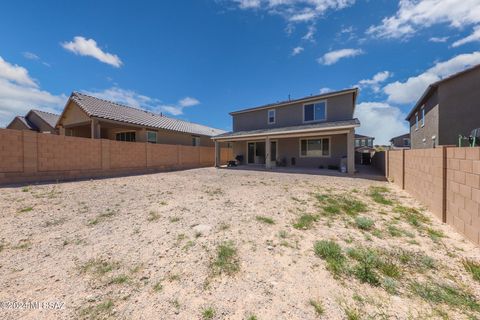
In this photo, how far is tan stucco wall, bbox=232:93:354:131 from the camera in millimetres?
13008

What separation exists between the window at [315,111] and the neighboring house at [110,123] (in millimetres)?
11257

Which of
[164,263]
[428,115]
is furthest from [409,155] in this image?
[428,115]

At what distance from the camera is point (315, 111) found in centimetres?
1420

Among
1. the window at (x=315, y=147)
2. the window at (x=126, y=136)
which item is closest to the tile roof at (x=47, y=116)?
the window at (x=126, y=136)

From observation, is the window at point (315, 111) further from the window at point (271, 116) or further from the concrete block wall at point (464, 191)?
the concrete block wall at point (464, 191)

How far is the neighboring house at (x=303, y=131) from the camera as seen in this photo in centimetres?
1229

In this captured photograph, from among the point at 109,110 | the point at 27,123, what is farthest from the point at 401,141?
the point at 27,123

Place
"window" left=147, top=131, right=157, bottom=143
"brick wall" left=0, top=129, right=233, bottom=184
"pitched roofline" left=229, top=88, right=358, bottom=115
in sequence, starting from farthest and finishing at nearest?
"window" left=147, top=131, right=157, bottom=143
"pitched roofline" left=229, top=88, right=358, bottom=115
"brick wall" left=0, top=129, right=233, bottom=184

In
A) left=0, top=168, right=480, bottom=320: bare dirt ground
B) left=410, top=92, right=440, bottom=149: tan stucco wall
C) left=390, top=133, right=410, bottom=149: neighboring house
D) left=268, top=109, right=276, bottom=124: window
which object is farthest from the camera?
left=390, top=133, right=410, bottom=149: neighboring house

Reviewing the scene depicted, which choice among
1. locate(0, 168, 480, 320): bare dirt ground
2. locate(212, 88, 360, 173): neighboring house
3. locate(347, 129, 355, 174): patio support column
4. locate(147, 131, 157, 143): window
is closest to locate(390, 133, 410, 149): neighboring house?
locate(212, 88, 360, 173): neighboring house

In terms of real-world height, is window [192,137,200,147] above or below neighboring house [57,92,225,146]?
below

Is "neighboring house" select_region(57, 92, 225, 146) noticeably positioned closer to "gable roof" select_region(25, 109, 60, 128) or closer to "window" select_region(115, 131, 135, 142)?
"window" select_region(115, 131, 135, 142)

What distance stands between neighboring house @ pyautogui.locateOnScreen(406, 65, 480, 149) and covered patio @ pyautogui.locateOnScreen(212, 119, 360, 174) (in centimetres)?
563

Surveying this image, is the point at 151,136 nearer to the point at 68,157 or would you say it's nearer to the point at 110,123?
the point at 110,123
